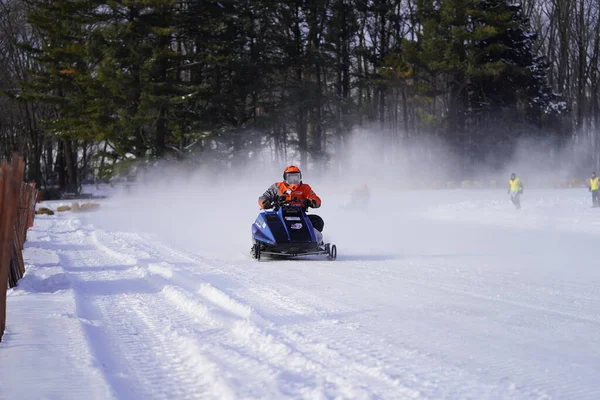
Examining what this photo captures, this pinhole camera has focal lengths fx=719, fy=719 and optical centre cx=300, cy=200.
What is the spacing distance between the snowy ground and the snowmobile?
301mm

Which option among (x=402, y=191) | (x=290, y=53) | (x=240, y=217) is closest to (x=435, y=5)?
(x=290, y=53)

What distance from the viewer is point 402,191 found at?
43906 millimetres

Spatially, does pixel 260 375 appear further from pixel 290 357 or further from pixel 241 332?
pixel 241 332

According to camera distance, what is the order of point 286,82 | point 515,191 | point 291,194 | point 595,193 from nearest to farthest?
point 291,194
point 515,191
point 595,193
point 286,82

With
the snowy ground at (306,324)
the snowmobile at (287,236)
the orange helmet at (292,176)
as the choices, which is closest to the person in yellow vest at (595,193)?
the snowy ground at (306,324)

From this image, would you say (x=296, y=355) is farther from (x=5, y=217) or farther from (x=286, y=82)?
(x=286, y=82)

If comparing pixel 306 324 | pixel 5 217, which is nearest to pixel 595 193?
pixel 306 324

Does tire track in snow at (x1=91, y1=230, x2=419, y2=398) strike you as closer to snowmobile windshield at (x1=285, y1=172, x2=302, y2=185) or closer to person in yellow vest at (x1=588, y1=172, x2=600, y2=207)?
snowmobile windshield at (x1=285, y1=172, x2=302, y2=185)

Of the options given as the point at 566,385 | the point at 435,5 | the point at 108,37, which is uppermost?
the point at 435,5

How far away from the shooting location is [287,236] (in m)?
13.5

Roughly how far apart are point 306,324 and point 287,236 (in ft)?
21.0

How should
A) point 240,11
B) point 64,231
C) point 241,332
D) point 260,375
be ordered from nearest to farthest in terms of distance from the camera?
1. point 260,375
2. point 241,332
3. point 64,231
4. point 240,11

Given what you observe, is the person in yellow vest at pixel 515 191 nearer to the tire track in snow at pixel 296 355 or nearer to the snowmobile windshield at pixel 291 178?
the snowmobile windshield at pixel 291 178

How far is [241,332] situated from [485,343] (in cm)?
226
